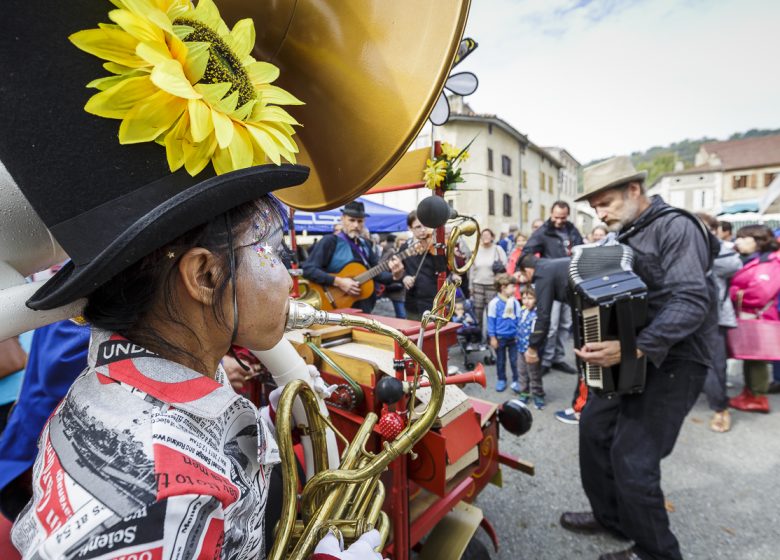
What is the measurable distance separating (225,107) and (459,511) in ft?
6.58

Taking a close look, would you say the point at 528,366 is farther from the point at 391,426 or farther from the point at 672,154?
the point at 672,154

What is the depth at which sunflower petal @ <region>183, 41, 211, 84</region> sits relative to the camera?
716 mm

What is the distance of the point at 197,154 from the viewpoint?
725 millimetres

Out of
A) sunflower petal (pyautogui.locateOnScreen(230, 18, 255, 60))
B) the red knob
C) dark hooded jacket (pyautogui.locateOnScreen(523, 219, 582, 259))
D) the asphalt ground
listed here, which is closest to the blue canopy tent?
dark hooded jacket (pyautogui.locateOnScreen(523, 219, 582, 259))

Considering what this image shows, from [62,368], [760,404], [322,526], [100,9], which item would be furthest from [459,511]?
[760,404]

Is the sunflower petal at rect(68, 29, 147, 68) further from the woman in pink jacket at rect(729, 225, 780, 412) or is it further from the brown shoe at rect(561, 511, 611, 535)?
the woman in pink jacket at rect(729, 225, 780, 412)

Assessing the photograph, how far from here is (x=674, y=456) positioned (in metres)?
3.15

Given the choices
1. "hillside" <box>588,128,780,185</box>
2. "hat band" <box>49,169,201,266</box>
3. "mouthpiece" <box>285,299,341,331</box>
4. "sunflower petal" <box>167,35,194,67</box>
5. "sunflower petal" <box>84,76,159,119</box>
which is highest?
"hillside" <box>588,128,780,185</box>

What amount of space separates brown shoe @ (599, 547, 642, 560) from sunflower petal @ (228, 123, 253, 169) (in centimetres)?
259

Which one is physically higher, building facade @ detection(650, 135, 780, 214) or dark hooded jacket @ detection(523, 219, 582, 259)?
building facade @ detection(650, 135, 780, 214)

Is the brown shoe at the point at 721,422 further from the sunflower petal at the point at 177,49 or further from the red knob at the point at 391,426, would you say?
the sunflower petal at the point at 177,49

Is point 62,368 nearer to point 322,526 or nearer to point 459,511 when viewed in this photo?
point 322,526

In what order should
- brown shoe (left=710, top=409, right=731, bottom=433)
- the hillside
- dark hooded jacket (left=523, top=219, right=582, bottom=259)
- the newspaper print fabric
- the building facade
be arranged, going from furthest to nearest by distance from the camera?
the hillside < the building facade < dark hooded jacket (left=523, top=219, right=582, bottom=259) < brown shoe (left=710, top=409, right=731, bottom=433) < the newspaper print fabric

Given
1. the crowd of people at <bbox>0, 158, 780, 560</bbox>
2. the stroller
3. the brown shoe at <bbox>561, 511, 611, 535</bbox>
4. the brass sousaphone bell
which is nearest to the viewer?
the brass sousaphone bell
